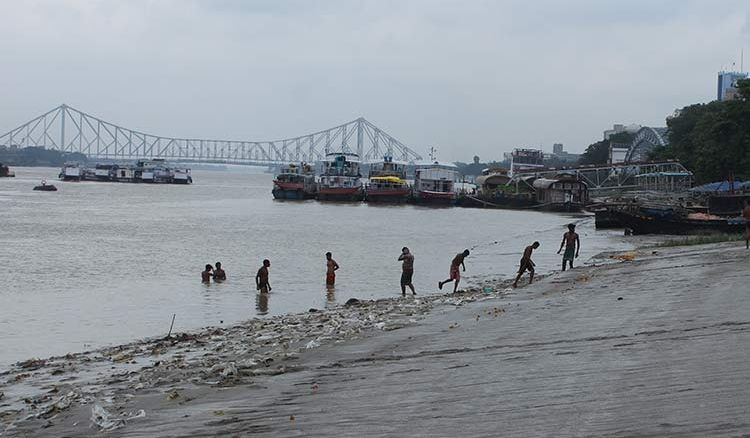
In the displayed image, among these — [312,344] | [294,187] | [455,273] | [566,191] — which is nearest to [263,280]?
[455,273]

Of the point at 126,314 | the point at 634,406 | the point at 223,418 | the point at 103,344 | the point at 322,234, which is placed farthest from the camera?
the point at 322,234

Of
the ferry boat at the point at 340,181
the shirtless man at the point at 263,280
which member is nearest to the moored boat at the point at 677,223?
the shirtless man at the point at 263,280

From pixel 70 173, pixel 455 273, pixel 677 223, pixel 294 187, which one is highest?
pixel 70 173

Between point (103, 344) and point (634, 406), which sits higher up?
point (634, 406)

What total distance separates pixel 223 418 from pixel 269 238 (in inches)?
1454

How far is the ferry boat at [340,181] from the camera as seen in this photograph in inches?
3679

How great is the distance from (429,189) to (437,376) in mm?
80633

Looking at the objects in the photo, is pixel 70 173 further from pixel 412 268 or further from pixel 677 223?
pixel 412 268

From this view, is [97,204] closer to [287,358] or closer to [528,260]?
[528,260]

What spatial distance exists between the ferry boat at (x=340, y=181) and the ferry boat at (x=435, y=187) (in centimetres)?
698

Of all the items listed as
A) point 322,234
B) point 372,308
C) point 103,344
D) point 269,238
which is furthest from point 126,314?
point 322,234

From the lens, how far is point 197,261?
3212cm

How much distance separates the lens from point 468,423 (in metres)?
6.97

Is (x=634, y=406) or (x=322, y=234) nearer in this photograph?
(x=634, y=406)
